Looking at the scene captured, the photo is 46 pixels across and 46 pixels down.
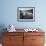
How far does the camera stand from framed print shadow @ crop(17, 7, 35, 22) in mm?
4293

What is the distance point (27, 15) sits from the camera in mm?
4324

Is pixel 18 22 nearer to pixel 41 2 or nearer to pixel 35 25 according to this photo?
pixel 35 25

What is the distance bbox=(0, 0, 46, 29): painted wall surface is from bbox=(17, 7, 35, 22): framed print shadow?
0.33 ft

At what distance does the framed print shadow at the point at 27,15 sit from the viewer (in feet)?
14.1

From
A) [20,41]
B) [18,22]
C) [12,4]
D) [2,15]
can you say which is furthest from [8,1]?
[20,41]

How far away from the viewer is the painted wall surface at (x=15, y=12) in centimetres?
428

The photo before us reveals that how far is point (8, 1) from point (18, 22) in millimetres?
783

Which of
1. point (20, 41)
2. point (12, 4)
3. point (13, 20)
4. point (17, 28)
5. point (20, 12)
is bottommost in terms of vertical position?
point (20, 41)

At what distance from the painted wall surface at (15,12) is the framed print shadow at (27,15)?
101 millimetres

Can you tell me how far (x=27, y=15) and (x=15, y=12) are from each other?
42 centimetres

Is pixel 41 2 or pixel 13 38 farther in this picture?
pixel 41 2

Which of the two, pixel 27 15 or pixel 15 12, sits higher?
pixel 15 12

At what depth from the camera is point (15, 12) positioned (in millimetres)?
4293

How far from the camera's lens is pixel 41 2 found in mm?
4293
